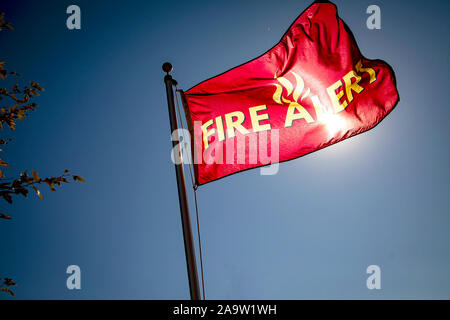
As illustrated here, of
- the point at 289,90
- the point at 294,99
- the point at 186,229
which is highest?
the point at 289,90

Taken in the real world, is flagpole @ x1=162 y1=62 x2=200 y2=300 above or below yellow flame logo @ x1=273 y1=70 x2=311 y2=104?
below

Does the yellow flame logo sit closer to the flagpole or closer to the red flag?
the red flag

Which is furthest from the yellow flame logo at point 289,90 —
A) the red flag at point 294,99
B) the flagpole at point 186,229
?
the flagpole at point 186,229

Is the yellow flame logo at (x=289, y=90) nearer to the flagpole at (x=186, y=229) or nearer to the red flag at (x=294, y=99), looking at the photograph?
the red flag at (x=294, y=99)

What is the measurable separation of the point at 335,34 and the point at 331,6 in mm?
533

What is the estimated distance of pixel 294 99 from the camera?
505 centimetres

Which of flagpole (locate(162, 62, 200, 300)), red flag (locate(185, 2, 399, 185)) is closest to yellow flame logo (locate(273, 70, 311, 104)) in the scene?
red flag (locate(185, 2, 399, 185))

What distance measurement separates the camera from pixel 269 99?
4988mm

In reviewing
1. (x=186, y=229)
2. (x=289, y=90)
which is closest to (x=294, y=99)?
(x=289, y=90)

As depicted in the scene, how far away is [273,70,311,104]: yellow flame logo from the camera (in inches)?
198

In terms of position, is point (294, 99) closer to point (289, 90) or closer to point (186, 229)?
point (289, 90)

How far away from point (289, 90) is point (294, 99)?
18 cm
